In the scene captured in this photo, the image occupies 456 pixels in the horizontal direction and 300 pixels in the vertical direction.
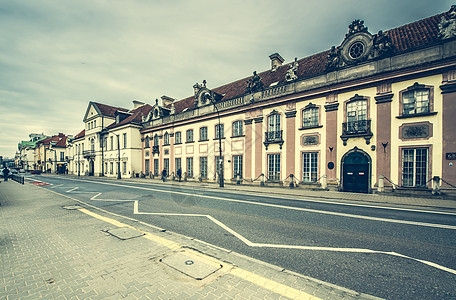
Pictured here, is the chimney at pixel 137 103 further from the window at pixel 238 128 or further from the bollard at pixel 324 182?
the bollard at pixel 324 182

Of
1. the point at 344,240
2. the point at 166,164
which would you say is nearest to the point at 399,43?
the point at 344,240

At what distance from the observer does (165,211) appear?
9.11 metres

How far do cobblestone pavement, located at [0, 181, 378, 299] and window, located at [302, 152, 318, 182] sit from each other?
14104 mm

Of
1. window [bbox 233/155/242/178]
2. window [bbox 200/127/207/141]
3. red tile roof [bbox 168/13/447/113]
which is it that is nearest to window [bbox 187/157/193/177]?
window [bbox 200/127/207/141]

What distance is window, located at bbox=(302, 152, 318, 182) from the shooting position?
56.0 feet


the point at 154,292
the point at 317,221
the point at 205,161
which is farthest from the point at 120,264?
the point at 205,161

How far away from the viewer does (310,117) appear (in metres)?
17.6

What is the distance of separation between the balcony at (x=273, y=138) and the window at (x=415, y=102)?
8917 mm

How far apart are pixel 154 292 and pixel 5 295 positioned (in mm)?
2299

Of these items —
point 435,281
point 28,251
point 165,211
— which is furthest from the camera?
point 165,211

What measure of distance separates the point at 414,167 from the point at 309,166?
6652 mm

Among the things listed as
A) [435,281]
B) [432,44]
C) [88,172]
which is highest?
[432,44]

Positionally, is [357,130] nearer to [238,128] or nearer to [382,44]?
[382,44]

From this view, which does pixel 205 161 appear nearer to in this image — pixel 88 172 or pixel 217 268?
pixel 217 268
